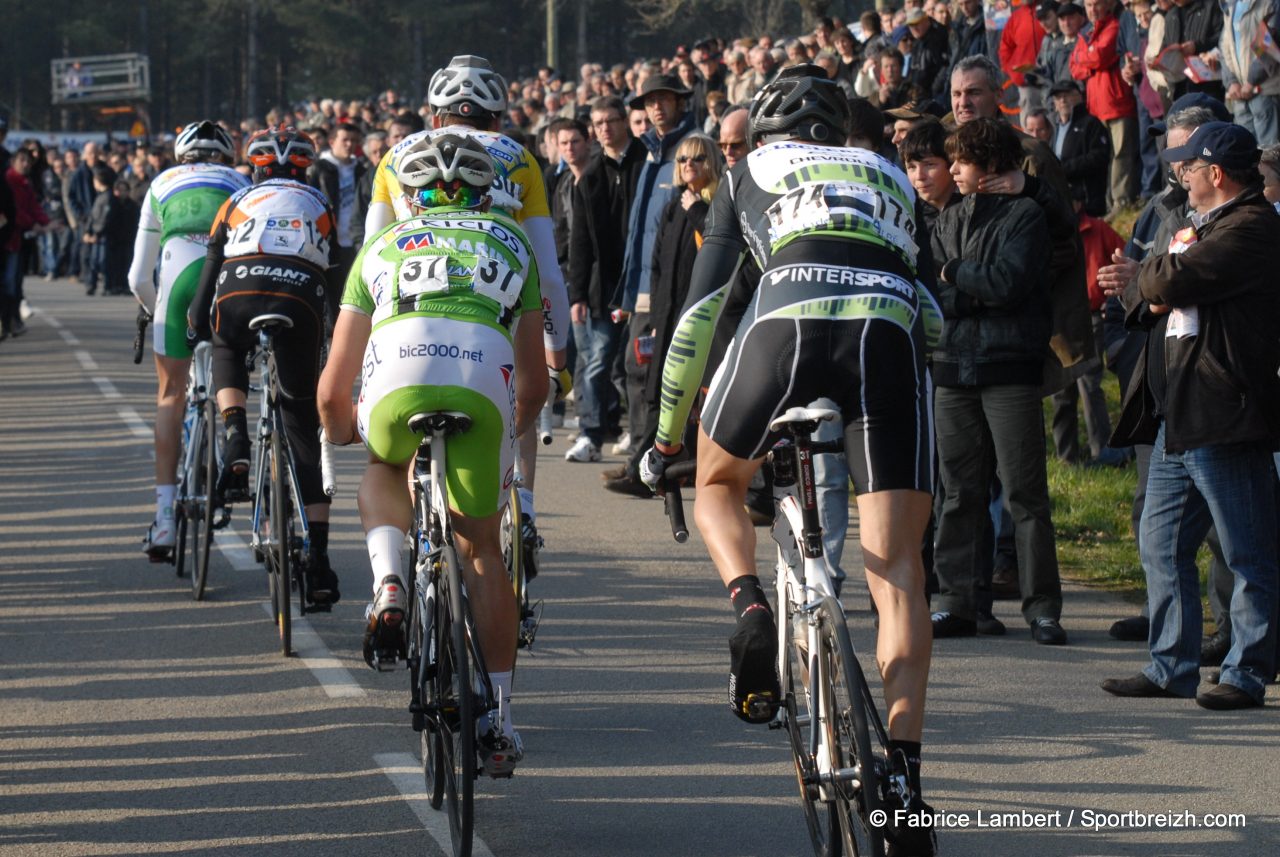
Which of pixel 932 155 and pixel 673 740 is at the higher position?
pixel 932 155

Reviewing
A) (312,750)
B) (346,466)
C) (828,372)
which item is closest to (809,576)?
(828,372)

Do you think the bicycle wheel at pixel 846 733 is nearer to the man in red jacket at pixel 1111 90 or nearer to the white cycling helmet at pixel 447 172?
the white cycling helmet at pixel 447 172

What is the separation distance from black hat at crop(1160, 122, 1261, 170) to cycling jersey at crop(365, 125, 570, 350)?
2405mm

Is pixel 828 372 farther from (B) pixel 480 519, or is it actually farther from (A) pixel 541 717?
(A) pixel 541 717

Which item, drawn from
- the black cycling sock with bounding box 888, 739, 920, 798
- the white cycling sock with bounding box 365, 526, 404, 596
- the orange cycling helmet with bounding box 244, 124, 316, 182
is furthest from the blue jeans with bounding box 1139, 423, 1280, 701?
the orange cycling helmet with bounding box 244, 124, 316, 182

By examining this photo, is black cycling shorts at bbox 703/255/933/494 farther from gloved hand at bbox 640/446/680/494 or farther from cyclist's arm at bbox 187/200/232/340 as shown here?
cyclist's arm at bbox 187/200/232/340

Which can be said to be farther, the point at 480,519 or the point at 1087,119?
the point at 1087,119

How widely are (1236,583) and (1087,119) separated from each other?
30.5ft

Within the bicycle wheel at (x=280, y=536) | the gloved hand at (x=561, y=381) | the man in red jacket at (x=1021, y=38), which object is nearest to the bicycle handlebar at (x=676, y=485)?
the gloved hand at (x=561, y=381)

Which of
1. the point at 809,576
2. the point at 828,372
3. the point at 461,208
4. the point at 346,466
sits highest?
the point at 461,208

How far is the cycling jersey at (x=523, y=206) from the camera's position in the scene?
23.9ft

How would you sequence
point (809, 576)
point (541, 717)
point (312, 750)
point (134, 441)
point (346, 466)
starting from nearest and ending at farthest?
A: point (809, 576), point (312, 750), point (541, 717), point (346, 466), point (134, 441)

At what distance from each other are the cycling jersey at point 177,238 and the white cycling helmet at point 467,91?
2.75 meters

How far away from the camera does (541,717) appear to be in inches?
298
